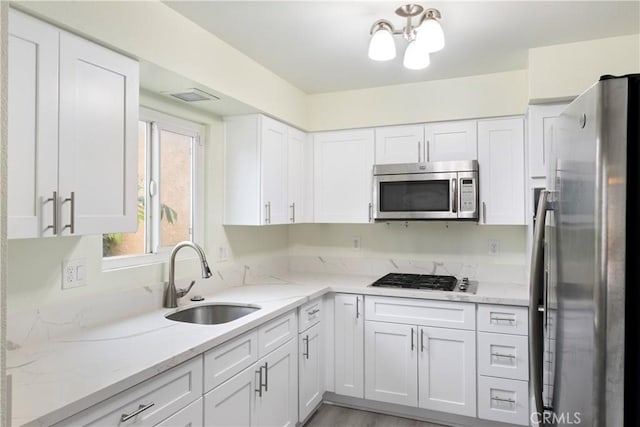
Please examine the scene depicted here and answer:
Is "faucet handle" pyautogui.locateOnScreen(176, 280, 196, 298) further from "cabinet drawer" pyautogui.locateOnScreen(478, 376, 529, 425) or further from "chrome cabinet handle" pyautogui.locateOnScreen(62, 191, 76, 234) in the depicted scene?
"cabinet drawer" pyautogui.locateOnScreen(478, 376, 529, 425)

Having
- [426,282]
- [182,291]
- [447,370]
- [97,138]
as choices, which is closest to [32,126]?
[97,138]

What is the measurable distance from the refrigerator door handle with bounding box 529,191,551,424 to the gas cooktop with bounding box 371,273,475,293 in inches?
57.3

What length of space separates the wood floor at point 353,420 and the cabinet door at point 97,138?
72.2 inches

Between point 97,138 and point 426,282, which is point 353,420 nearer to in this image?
point 426,282

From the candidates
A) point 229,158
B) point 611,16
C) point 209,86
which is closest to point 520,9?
point 611,16

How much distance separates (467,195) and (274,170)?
1.36 metres

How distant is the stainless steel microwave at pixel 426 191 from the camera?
2.74 m

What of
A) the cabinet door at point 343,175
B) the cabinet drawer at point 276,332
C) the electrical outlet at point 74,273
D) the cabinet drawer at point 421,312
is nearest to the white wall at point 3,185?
the electrical outlet at point 74,273

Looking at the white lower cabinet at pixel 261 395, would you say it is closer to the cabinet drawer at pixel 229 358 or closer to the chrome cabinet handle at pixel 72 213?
the cabinet drawer at pixel 229 358

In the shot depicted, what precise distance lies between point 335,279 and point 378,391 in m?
0.87

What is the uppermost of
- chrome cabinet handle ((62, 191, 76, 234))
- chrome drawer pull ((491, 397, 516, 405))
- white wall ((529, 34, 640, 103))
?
white wall ((529, 34, 640, 103))

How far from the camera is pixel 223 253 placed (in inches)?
109

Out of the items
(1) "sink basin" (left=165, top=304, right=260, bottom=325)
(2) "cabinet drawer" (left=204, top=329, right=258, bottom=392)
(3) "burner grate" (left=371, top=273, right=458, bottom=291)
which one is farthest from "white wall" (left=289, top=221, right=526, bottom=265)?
(2) "cabinet drawer" (left=204, top=329, right=258, bottom=392)

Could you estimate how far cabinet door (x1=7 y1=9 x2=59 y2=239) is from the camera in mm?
1248
